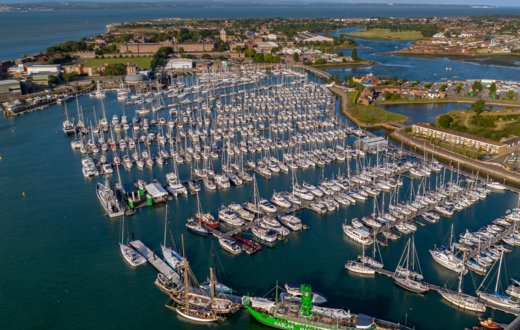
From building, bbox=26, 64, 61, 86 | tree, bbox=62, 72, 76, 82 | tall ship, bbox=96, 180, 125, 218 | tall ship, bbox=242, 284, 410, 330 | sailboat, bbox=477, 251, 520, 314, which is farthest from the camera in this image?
tree, bbox=62, 72, 76, 82

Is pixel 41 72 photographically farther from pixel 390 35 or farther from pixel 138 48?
pixel 390 35

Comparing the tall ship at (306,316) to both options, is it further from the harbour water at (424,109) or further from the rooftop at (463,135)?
the harbour water at (424,109)

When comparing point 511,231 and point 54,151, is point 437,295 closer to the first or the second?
point 511,231

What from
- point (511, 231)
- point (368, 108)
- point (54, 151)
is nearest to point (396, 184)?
point (511, 231)

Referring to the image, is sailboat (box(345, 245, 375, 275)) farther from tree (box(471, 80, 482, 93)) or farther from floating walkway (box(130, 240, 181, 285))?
tree (box(471, 80, 482, 93))

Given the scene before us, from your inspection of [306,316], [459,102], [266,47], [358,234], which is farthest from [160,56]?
[306,316]

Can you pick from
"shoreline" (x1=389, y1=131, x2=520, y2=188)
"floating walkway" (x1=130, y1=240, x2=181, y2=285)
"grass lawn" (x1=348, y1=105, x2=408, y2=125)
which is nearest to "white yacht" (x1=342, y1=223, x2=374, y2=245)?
"floating walkway" (x1=130, y1=240, x2=181, y2=285)
